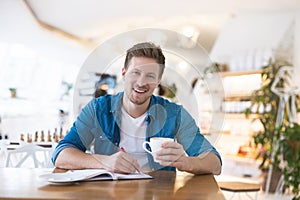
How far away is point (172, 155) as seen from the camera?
1.18 m

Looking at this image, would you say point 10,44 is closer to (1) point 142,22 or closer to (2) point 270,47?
(1) point 142,22

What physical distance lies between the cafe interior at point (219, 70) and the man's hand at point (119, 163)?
0.87 metres

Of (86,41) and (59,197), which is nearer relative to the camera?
(59,197)

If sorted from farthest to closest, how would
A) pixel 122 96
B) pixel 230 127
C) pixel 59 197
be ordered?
pixel 230 127, pixel 122 96, pixel 59 197

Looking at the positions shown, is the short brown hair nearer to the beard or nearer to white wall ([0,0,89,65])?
the beard

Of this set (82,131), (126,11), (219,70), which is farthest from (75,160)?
(126,11)

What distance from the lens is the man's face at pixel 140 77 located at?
3.68ft

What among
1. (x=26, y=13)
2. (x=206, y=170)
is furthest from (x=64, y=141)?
(x=26, y=13)

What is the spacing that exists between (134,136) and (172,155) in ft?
0.60

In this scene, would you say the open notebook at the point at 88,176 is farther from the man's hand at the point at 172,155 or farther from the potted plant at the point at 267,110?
the potted plant at the point at 267,110

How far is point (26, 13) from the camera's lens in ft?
16.8

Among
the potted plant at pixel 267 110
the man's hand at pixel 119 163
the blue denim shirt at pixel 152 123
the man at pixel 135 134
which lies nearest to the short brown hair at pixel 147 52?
the man at pixel 135 134

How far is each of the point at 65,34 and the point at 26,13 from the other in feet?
5.01

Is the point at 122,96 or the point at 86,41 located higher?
the point at 86,41
